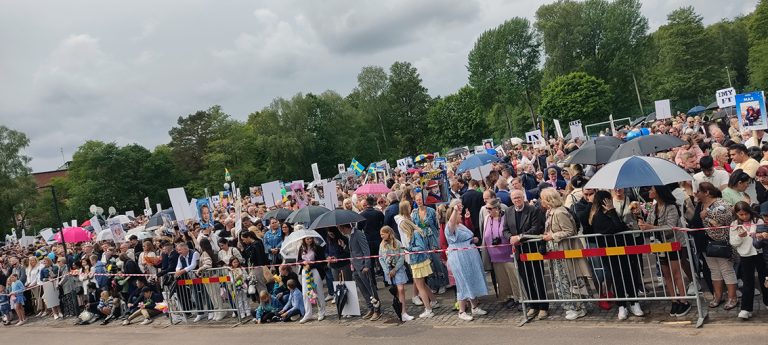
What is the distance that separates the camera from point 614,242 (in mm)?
6617

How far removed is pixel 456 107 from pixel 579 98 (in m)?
21.6

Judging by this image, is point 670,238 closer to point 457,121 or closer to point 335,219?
point 335,219

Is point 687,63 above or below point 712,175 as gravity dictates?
above

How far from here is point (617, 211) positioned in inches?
276

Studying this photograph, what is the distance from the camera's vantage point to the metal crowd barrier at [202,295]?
10398 mm

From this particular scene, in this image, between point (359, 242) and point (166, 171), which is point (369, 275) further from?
point (166, 171)

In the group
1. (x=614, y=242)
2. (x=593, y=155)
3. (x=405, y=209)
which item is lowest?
(x=614, y=242)

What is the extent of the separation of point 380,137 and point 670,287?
70.5 meters

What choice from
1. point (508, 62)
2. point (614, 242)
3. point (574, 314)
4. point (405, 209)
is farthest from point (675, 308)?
point (508, 62)

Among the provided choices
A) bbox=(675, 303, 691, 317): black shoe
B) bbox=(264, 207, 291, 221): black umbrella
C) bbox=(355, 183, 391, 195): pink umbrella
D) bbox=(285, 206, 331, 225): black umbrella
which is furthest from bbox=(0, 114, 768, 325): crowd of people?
A: bbox=(355, 183, 391, 195): pink umbrella

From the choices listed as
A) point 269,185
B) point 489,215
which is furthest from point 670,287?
point 269,185

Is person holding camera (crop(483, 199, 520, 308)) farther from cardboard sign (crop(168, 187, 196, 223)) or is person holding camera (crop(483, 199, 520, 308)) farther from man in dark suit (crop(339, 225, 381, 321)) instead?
cardboard sign (crop(168, 187, 196, 223))

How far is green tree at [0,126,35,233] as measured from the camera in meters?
57.4

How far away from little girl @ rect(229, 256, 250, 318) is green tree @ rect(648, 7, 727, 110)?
60.1 m
